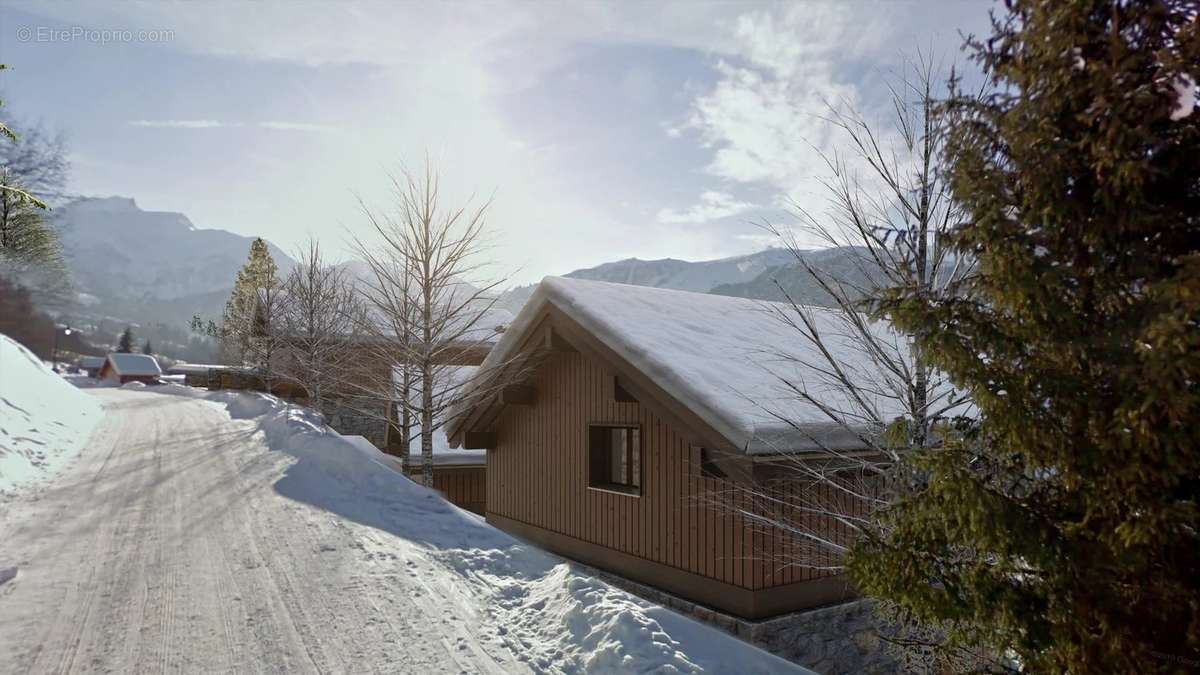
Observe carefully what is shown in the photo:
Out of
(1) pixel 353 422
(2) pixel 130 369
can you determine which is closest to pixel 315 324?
(1) pixel 353 422

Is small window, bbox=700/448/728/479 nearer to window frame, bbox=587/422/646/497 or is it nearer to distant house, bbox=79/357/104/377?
window frame, bbox=587/422/646/497

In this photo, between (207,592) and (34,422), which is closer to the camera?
(207,592)

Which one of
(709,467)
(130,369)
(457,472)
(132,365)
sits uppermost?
(132,365)

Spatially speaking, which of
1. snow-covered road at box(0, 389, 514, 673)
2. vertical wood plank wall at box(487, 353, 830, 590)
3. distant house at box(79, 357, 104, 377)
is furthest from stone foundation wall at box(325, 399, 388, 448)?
distant house at box(79, 357, 104, 377)

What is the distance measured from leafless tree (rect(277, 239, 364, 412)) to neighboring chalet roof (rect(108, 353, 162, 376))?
2276 inches

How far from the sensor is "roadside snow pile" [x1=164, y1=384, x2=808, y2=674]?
4832 millimetres

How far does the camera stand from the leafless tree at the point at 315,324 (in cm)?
2170

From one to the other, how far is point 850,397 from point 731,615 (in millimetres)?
3037

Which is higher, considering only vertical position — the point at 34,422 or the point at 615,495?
the point at 34,422

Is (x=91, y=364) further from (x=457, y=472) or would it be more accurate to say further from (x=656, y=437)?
(x=656, y=437)

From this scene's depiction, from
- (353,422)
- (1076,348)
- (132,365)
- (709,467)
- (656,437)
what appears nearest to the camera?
(1076,348)

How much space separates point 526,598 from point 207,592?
3.07 m

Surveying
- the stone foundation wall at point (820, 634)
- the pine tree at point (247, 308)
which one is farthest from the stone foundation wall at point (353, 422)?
the stone foundation wall at point (820, 634)

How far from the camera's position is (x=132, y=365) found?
2751 inches
